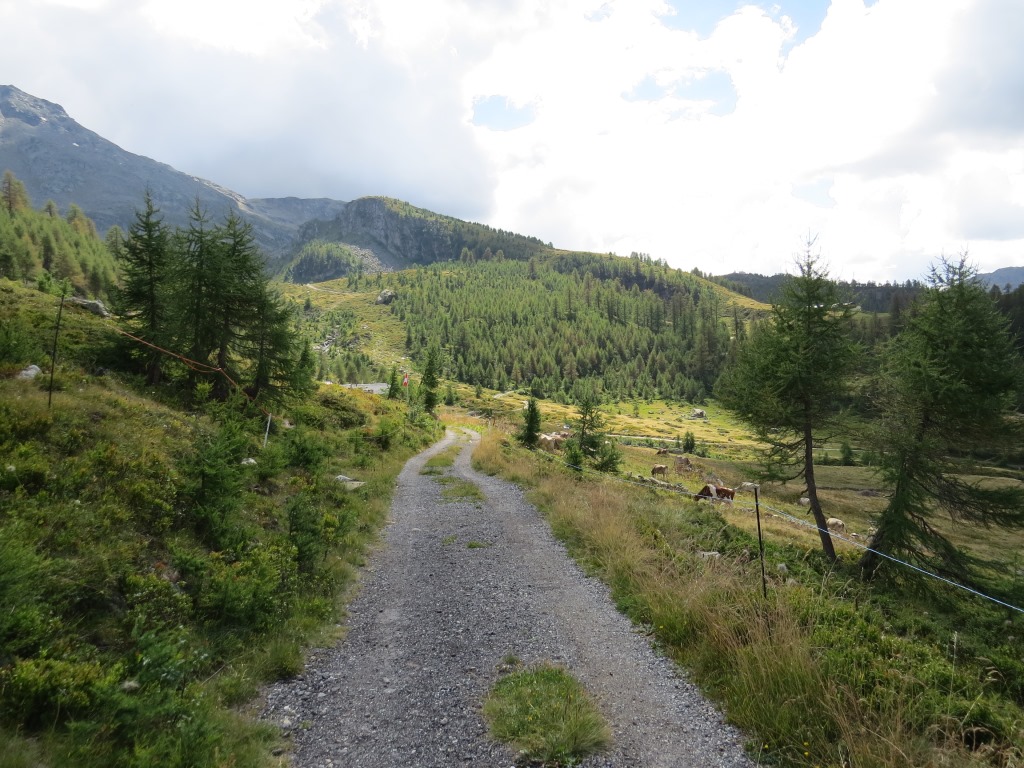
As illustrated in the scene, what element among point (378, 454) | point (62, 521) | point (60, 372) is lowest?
point (378, 454)

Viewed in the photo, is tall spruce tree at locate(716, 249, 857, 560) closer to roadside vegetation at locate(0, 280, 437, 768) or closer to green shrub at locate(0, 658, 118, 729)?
roadside vegetation at locate(0, 280, 437, 768)

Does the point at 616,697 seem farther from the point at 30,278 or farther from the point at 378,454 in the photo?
the point at 30,278

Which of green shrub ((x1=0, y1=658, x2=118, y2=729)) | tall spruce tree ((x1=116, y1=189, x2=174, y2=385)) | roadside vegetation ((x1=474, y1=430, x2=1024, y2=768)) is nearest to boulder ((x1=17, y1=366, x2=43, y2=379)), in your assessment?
tall spruce tree ((x1=116, y1=189, x2=174, y2=385))

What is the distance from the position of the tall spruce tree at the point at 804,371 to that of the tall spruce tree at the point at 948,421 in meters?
1.91

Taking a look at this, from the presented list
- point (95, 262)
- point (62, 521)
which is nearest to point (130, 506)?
point (62, 521)

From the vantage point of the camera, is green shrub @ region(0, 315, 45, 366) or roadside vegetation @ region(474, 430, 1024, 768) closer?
roadside vegetation @ region(474, 430, 1024, 768)

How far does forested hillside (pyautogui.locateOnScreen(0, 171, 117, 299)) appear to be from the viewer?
2509 inches

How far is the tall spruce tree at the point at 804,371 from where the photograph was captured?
731 inches

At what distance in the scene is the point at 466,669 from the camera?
21.2 ft

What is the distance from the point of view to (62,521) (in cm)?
617

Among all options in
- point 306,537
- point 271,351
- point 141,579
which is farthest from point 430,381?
point 141,579

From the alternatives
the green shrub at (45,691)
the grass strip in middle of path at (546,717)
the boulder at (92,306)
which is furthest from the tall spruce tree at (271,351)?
the grass strip in middle of path at (546,717)

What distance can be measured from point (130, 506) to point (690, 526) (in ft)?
45.2

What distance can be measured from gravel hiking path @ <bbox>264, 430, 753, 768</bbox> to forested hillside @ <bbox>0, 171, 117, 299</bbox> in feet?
221
